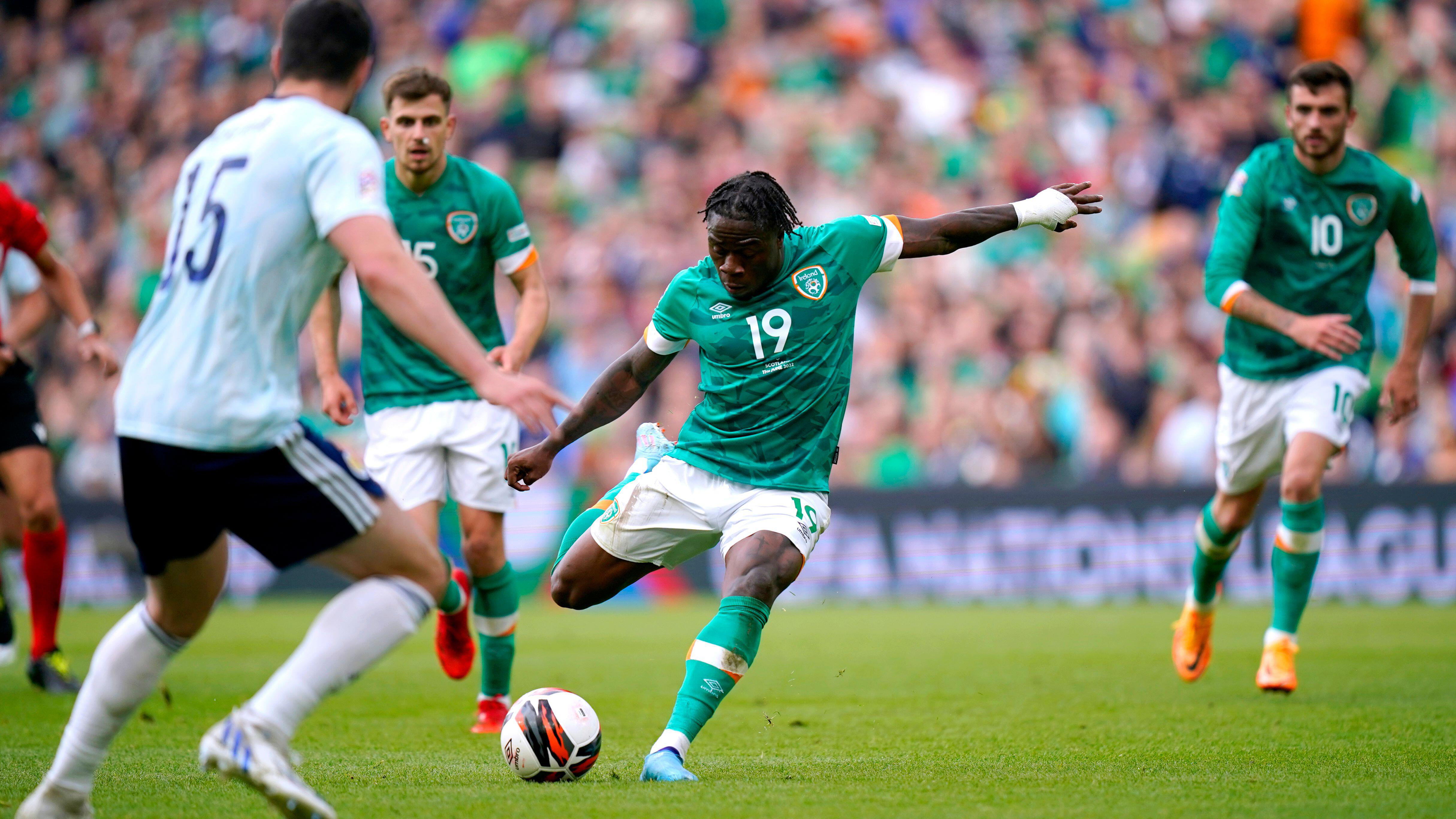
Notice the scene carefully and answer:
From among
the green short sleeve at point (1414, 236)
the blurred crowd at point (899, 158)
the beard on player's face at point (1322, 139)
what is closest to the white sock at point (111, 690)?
the beard on player's face at point (1322, 139)

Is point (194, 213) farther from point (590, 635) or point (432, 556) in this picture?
point (590, 635)

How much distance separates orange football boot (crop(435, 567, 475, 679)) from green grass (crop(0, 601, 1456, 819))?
28 centimetres

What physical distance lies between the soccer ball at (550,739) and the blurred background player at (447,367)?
4.99 ft

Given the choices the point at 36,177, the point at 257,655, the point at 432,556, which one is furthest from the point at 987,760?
the point at 36,177

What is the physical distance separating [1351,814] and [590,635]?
8.47 metres

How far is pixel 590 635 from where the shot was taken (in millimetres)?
12320

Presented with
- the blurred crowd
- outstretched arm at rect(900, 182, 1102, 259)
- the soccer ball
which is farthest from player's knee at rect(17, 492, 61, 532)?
the blurred crowd

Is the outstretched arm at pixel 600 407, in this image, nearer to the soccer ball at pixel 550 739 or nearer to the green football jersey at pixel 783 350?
the green football jersey at pixel 783 350

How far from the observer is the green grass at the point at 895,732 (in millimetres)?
4746

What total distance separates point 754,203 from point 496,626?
2641 mm

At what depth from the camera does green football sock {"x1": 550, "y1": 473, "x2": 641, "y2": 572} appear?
19.5 ft

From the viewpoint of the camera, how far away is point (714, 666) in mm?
5258

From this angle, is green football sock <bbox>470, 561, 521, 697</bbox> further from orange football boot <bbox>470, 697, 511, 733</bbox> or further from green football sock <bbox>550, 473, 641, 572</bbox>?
green football sock <bbox>550, 473, 641, 572</bbox>

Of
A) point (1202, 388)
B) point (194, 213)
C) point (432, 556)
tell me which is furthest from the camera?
point (1202, 388)
